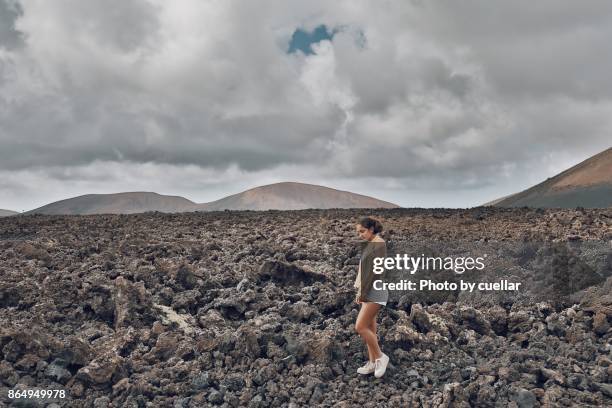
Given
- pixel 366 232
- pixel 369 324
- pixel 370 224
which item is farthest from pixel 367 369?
pixel 370 224

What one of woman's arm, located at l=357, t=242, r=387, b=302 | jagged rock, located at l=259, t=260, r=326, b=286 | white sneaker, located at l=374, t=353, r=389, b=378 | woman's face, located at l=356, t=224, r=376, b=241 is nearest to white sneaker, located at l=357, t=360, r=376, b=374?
white sneaker, located at l=374, t=353, r=389, b=378

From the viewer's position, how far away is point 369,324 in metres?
8.61

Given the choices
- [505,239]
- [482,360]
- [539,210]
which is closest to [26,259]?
[482,360]

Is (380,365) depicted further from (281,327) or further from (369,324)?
(281,327)

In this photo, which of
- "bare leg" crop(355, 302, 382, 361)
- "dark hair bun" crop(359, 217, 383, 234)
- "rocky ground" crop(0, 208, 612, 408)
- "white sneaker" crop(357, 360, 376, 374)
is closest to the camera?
"dark hair bun" crop(359, 217, 383, 234)

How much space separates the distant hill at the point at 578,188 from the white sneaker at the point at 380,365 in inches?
2143

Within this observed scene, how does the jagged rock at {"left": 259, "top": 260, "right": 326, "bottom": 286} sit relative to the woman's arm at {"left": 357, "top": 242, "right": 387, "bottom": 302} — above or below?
below

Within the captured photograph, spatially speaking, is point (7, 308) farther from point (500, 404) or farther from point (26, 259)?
point (500, 404)

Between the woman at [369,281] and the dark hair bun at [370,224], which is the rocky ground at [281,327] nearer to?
the woman at [369,281]

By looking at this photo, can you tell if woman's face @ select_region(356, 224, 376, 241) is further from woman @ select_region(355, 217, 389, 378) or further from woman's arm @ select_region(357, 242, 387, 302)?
woman's arm @ select_region(357, 242, 387, 302)

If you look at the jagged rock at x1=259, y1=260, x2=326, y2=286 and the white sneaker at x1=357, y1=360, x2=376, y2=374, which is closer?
the white sneaker at x1=357, y1=360, x2=376, y2=374

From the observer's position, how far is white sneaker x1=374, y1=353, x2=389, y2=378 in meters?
8.75

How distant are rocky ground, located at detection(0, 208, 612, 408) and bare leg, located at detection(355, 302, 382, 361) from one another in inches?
18.1

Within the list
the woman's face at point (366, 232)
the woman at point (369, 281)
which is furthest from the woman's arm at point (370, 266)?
the woman's face at point (366, 232)
